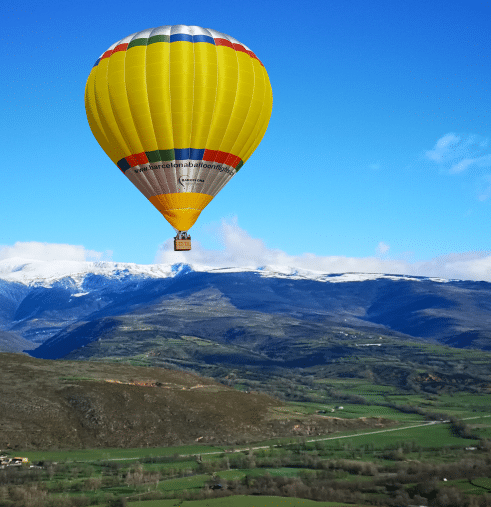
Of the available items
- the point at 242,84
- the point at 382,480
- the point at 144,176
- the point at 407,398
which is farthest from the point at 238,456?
the point at 407,398

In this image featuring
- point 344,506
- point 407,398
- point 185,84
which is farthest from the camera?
point 407,398

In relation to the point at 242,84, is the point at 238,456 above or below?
below

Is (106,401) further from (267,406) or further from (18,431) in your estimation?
(267,406)

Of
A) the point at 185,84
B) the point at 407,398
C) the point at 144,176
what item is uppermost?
the point at 185,84

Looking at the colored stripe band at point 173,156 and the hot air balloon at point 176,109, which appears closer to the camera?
the hot air balloon at point 176,109

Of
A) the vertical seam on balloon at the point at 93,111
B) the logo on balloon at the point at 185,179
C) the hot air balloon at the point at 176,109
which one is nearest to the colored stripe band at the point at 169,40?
the hot air balloon at the point at 176,109

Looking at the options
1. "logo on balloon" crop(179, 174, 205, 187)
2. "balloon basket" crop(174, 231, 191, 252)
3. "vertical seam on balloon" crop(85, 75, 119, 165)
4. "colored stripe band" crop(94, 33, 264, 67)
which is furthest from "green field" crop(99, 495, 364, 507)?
"colored stripe band" crop(94, 33, 264, 67)

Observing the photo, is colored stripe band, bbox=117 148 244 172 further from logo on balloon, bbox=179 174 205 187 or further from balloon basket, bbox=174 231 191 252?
balloon basket, bbox=174 231 191 252

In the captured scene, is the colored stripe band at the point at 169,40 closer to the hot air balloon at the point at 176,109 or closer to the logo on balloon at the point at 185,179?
the hot air balloon at the point at 176,109
